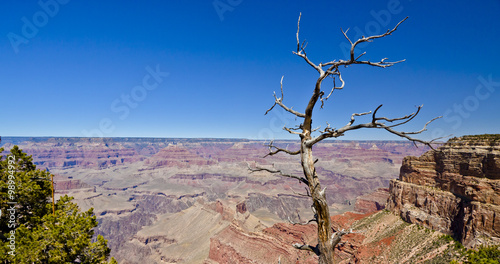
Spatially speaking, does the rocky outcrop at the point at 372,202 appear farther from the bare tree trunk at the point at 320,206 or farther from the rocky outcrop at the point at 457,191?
the bare tree trunk at the point at 320,206

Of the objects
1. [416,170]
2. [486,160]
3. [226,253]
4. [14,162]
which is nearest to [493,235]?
[486,160]

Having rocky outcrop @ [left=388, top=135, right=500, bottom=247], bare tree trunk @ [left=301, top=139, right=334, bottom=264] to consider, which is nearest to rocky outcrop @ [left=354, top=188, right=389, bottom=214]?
rocky outcrop @ [left=388, top=135, right=500, bottom=247]

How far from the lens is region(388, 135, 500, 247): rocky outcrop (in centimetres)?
3559

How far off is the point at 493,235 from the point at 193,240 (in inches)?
4842

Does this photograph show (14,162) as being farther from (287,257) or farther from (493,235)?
(287,257)

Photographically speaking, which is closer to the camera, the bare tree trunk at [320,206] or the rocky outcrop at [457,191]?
the bare tree trunk at [320,206]

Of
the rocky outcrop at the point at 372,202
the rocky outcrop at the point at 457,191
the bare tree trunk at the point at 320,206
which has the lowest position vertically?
the rocky outcrop at the point at 372,202

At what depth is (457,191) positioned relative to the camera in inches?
1715

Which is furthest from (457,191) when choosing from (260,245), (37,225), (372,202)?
(372,202)

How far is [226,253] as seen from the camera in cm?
7862

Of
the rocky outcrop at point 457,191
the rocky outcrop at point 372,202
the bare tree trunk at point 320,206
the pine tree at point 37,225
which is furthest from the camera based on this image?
the rocky outcrop at point 372,202

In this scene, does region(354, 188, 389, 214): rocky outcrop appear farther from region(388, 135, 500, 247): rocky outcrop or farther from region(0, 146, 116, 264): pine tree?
region(0, 146, 116, 264): pine tree

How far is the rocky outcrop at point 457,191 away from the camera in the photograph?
35594 millimetres

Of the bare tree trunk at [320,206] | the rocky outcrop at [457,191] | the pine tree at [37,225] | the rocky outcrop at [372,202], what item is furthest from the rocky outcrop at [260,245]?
the rocky outcrop at [372,202]
